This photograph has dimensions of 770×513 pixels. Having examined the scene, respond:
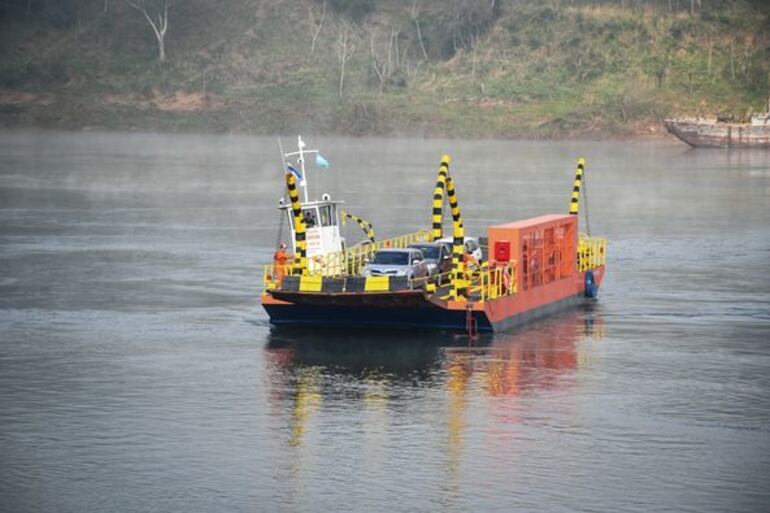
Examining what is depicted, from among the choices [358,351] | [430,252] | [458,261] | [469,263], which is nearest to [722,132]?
[430,252]

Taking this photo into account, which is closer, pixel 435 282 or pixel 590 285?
pixel 435 282

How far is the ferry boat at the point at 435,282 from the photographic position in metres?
53.0

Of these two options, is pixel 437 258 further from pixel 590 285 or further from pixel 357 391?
pixel 357 391

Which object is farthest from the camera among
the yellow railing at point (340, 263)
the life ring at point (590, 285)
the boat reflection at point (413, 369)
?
the life ring at point (590, 285)

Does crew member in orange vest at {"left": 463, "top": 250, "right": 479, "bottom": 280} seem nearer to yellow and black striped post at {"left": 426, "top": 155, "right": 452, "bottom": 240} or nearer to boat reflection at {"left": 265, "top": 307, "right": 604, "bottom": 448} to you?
yellow and black striped post at {"left": 426, "top": 155, "right": 452, "bottom": 240}

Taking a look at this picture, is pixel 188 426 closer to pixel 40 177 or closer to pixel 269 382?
pixel 269 382

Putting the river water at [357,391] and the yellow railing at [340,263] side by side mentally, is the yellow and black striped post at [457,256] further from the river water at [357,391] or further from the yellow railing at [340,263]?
the yellow railing at [340,263]

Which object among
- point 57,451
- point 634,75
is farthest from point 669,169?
point 57,451

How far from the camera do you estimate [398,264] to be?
5581 cm

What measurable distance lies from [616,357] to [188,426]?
52.3 feet

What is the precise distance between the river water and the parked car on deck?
3.82 metres

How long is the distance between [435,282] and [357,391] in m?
12.0

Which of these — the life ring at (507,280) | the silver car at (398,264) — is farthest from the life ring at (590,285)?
the silver car at (398,264)

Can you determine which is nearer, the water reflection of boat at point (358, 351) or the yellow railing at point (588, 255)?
the water reflection of boat at point (358, 351)
